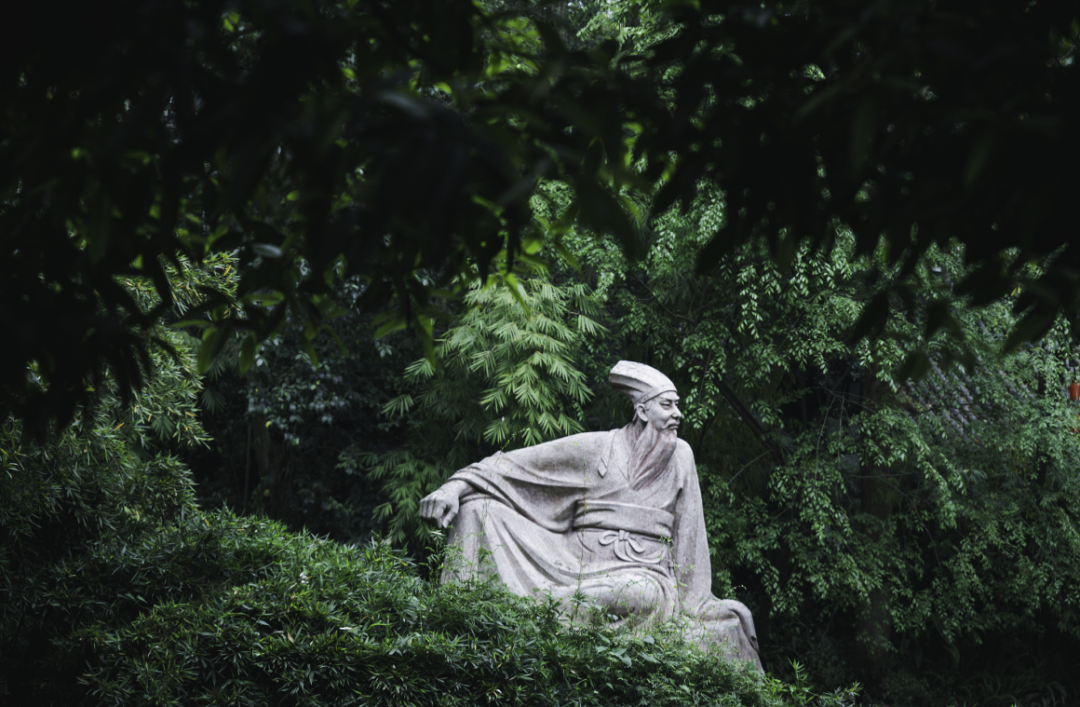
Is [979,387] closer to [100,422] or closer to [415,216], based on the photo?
[100,422]

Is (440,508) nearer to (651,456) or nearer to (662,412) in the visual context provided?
(651,456)

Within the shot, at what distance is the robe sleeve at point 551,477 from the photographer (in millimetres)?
5465

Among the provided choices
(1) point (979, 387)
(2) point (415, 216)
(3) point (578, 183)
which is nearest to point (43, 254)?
(2) point (415, 216)

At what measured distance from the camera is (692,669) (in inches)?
144

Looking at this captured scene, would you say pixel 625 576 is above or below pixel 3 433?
below

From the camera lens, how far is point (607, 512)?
5.45 meters

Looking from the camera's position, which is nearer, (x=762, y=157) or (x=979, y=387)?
(x=762, y=157)

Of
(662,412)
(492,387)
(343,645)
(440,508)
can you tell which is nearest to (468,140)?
(343,645)

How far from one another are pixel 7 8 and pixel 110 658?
287 cm

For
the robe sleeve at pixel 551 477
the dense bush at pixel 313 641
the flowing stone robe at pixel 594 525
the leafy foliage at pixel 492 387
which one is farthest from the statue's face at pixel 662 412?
the leafy foliage at pixel 492 387

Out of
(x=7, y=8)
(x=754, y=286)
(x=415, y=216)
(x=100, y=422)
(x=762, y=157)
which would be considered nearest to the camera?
(x=7, y=8)

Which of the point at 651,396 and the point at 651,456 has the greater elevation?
the point at 651,396

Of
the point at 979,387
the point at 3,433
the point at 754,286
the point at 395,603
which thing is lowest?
the point at 395,603

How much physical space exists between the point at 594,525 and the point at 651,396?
0.82m
